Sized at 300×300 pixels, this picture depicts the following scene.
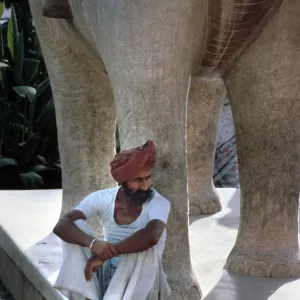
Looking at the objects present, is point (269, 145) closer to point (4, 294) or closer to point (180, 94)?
point (180, 94)

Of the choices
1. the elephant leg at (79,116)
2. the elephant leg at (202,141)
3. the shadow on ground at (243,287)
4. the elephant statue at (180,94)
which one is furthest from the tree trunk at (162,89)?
the elephant leg at (202,141)

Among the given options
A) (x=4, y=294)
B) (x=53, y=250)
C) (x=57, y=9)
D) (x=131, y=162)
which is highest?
(x=57, y=9)

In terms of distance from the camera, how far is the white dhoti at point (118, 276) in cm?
257

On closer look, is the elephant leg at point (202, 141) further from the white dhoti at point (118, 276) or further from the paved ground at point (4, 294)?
the white dhoti at point (118, 276)

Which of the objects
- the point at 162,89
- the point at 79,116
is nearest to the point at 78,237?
the point at 162,89

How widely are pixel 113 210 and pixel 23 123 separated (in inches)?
161

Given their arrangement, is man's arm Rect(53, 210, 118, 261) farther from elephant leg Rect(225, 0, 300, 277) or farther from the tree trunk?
elephant leg Rect(225, 0, 300, 277)

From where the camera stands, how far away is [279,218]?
132 inches

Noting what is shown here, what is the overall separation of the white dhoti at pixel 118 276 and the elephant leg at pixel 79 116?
1.20 metres

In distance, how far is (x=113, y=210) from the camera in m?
2.63

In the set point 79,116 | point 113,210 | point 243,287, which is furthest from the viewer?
point 79,116

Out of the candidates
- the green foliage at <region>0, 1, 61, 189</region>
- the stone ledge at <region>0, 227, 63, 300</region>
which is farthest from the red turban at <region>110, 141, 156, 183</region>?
the green foliage at <region>0, 1, 61, 189</region>

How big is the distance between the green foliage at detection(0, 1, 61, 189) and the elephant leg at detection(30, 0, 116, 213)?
8.15 ft

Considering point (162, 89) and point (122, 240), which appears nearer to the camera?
point (122, 240)
